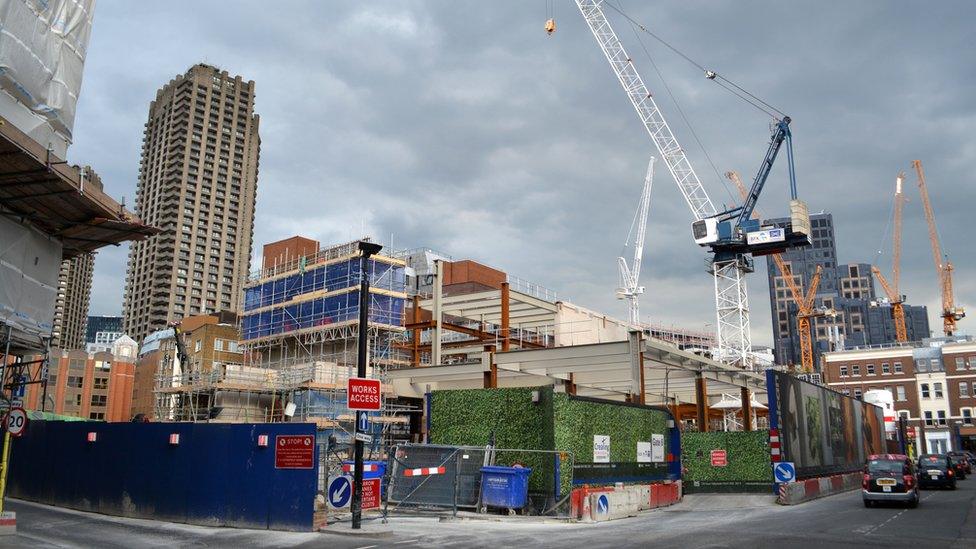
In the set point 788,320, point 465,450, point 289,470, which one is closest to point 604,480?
point 465,450

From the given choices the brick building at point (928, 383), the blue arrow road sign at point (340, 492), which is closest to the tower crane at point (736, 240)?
the brick building at point (928, 383)

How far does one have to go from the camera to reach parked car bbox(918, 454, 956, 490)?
30.9 metres

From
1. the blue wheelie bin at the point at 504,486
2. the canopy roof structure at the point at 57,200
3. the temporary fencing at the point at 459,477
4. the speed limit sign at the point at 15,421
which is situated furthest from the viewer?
the temporary fencing at the point at 459,477

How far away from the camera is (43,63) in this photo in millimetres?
18656

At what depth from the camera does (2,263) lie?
19141 millimetres

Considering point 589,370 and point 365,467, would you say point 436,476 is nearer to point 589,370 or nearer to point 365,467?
point 365,467

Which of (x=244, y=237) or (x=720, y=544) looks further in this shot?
(x=244, y=237)

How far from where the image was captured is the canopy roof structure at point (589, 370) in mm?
34562

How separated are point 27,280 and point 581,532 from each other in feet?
55.5

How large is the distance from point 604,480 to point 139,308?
15083cm

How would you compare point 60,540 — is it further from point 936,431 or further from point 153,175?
point 153,175

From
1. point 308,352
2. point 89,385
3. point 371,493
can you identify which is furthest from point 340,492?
point 89,385

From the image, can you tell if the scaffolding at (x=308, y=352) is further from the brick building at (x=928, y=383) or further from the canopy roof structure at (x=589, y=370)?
the brick building at (x=928, y=383)

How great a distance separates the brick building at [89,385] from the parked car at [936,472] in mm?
105880
